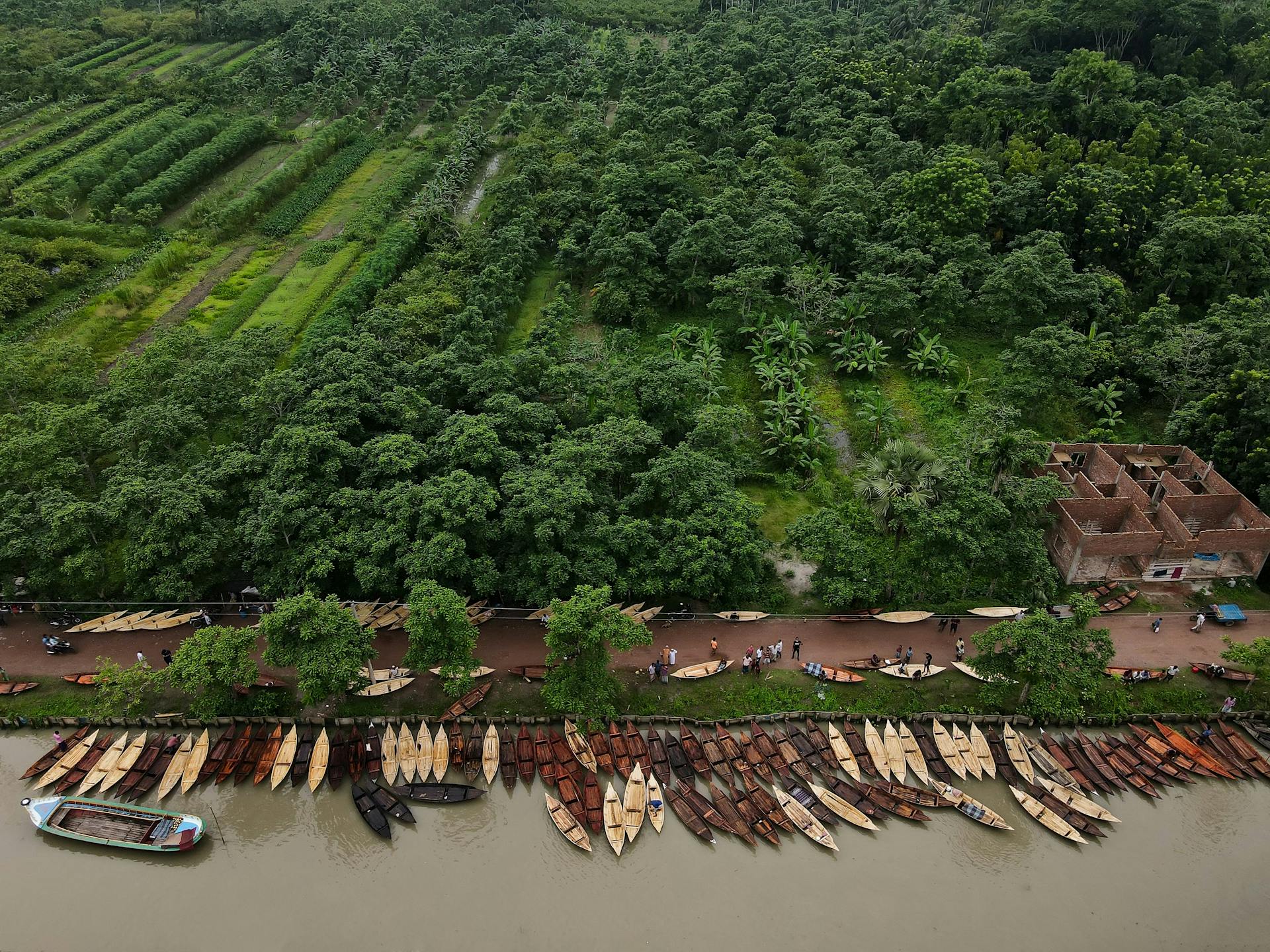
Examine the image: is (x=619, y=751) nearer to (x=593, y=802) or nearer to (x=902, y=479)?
(x=593, y=802)

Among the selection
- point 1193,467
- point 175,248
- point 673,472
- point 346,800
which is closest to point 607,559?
point 673,472

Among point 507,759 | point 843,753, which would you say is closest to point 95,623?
point 507,759

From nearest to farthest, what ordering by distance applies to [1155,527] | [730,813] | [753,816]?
1. [753,816]
2. [730,813]
3. [1155,527]

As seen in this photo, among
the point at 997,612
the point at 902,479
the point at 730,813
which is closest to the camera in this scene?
the point at 730,813

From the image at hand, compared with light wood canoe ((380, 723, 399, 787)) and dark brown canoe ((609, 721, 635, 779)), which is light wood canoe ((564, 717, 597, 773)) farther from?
light wood canoe ((380, 723, 399, 787))

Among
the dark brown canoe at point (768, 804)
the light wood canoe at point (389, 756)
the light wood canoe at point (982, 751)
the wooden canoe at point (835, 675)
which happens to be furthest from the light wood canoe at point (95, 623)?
the light wood canoe at point (982, 751)

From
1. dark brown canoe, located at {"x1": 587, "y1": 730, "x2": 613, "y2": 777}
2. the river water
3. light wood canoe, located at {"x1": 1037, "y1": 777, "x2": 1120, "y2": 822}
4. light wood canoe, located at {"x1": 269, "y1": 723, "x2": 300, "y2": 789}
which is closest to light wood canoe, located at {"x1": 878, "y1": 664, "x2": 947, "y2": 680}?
the river water

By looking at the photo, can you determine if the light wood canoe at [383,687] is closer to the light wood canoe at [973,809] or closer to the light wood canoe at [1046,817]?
the light wood canoe at [973,809]
